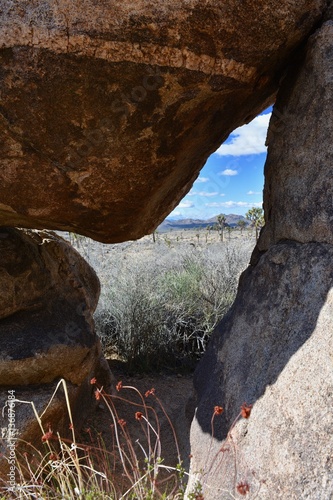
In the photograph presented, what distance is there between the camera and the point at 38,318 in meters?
3.40

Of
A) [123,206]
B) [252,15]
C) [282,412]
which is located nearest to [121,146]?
[123,206]

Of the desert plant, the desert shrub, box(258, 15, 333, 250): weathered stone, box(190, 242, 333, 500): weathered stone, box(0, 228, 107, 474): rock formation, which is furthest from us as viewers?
the desert shrub

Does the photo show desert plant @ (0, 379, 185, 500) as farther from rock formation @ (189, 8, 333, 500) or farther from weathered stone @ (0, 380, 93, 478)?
rock formation @ (189, 8, 333, 500)

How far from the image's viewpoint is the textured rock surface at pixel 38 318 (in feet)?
10.4

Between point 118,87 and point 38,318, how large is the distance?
168 cm

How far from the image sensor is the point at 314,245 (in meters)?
2.30

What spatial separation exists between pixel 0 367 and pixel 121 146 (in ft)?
4.90

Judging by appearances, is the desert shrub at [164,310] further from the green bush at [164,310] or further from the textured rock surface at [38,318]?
the textured rock surface at [38,318]

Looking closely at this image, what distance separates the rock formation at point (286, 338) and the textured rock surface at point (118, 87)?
0.33 m

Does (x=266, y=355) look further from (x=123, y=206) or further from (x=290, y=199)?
(x=123, y=206)

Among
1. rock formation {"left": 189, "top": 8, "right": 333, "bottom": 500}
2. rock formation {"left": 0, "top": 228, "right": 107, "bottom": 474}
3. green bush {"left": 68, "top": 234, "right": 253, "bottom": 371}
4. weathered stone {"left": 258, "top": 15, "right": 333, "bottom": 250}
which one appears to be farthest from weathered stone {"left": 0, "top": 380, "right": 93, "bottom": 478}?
green bush {"left": 68, "top": 234, "right": 253, "bottom": 371}

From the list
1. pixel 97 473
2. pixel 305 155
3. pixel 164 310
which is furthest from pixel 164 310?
pixel 305 155

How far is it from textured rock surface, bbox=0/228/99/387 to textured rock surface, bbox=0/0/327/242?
65cm

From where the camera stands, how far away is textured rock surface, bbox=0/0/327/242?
7.21ft
